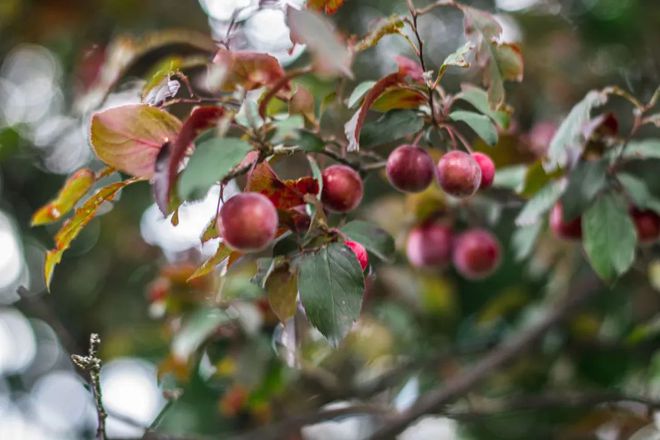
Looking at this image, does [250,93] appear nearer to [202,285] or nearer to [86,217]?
[86,217]

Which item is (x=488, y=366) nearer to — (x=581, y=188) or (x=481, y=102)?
(x=581, y=188)

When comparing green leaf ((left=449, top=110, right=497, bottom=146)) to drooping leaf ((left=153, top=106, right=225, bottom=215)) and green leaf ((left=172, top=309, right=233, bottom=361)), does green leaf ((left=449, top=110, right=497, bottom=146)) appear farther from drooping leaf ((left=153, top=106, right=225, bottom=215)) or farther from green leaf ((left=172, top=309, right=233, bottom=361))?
green leaf ((left=172, top=309, right=233, bottom=361))

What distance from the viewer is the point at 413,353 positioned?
200 cm

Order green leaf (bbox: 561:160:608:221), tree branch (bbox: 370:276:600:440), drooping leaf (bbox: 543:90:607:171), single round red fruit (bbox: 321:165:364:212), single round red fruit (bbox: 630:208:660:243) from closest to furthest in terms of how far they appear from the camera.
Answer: single round red fruit (bbox: 321:165:364:212) < drooping leaf (bbox: 543:90:607:171) < green leaf (bbox: 561:160:608:221) < single round red fruit (bbox: 630:208:660:243) < tree branch (bbox: 370:276:600:440)

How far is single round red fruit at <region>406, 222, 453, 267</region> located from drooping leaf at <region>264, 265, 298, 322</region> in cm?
72

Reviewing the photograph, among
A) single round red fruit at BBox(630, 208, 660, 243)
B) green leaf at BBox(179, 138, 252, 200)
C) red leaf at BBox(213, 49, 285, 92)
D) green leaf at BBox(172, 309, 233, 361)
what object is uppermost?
red leaf at BBox(213, 49, 285, 92)

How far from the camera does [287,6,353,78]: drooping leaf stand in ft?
1.94

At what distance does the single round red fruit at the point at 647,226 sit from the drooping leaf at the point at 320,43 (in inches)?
26.4

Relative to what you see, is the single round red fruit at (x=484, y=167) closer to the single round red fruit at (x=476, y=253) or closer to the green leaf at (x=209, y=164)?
the green leaf at (x=209, y=164)

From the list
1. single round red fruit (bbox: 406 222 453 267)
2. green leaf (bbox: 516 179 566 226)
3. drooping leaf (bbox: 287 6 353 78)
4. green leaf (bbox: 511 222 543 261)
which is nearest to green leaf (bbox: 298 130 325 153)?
drooping leaf (bbox: 287 6 353 78)

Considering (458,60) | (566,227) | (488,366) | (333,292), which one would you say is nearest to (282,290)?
(333,292)

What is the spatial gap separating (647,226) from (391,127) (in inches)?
18.5

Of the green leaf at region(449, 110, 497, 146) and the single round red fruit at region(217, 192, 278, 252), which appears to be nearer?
the single round red fruit at region(217, 192, 278, 252)

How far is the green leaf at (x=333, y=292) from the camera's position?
78 cm
